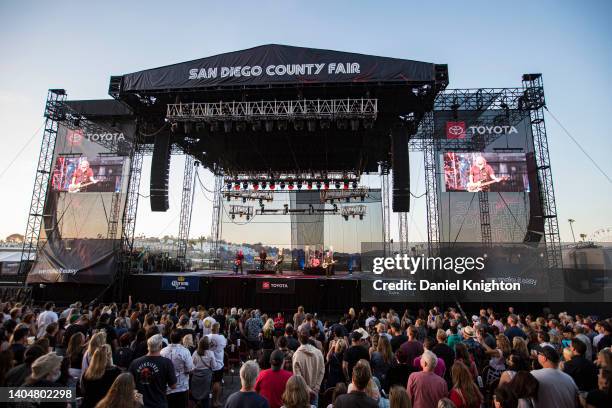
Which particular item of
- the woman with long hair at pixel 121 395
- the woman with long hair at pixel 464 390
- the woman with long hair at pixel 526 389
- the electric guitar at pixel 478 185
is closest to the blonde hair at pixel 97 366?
the woman with long hair at pixel 121 395

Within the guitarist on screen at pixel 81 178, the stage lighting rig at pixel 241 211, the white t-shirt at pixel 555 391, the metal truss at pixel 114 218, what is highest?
the guitarist on screen at pixel 81 178

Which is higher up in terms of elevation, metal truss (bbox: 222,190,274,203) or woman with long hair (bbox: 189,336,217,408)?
metal truss (bbox: 222,190,274,203)

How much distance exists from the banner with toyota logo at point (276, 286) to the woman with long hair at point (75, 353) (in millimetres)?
8602

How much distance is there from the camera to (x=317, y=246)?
738 inches

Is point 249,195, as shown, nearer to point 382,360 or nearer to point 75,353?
point 75,353

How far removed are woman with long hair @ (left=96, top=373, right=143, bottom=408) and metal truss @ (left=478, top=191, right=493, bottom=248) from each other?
11903mm

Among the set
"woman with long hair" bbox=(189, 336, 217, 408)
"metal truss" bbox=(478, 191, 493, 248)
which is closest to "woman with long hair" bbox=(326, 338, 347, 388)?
"woman with long hair" bbox=(189, 336, 217, 408)

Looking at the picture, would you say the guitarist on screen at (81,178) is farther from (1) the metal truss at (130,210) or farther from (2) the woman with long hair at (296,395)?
(2) the woman with long hair at (296,395)

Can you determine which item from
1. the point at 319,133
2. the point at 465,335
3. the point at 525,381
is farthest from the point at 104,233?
the point at 525,381

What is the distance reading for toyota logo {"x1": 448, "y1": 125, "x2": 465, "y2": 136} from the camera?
485 inches

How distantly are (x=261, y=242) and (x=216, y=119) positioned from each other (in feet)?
30.2

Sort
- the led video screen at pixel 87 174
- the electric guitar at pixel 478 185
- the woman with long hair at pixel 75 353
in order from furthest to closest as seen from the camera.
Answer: the led video screen at pixel 87 174, the electric guitar at pixel 478 185, the woman with long hair at pixel 75 353

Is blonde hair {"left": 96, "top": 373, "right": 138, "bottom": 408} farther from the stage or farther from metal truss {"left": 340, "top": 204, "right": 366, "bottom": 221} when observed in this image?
metal truss {"left": 340, "top": 204, "right": 366, "bottom": 221}

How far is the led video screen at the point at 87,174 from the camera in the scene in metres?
13.4
